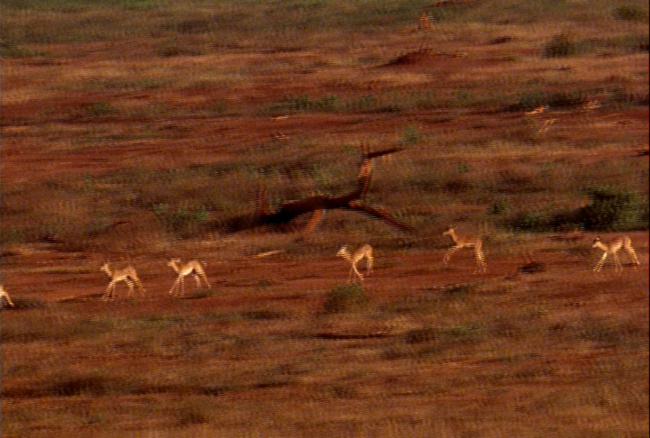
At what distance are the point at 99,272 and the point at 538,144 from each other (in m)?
2.83

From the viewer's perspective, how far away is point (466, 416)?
4.62m

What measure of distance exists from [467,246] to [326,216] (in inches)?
31.0

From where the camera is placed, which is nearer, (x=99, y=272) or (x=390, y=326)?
(x=390, y=326)

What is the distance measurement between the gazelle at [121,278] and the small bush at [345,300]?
89 centimetres

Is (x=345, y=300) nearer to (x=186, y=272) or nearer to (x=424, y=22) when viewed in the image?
(x=186, y=272)

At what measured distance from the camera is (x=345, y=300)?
5.56 meters

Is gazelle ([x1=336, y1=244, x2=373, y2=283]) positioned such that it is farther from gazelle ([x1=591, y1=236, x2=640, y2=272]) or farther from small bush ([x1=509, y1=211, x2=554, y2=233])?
gazelle ([x1=591, y1=236, x2=640, y2=272])

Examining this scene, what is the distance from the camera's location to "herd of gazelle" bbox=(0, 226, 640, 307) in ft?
19.1

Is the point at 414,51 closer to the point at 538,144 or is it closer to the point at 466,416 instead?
the point at 538,144

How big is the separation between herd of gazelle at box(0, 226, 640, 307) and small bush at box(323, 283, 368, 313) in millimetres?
340

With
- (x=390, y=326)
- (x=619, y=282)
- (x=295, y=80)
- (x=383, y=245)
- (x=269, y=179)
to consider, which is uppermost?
(x=295, y=80)

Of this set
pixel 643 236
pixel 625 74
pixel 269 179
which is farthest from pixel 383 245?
pixel 625 74

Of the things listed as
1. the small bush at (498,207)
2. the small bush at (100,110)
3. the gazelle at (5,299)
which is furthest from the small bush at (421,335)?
the small bush at (100,110)

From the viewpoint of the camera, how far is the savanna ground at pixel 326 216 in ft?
15.8
